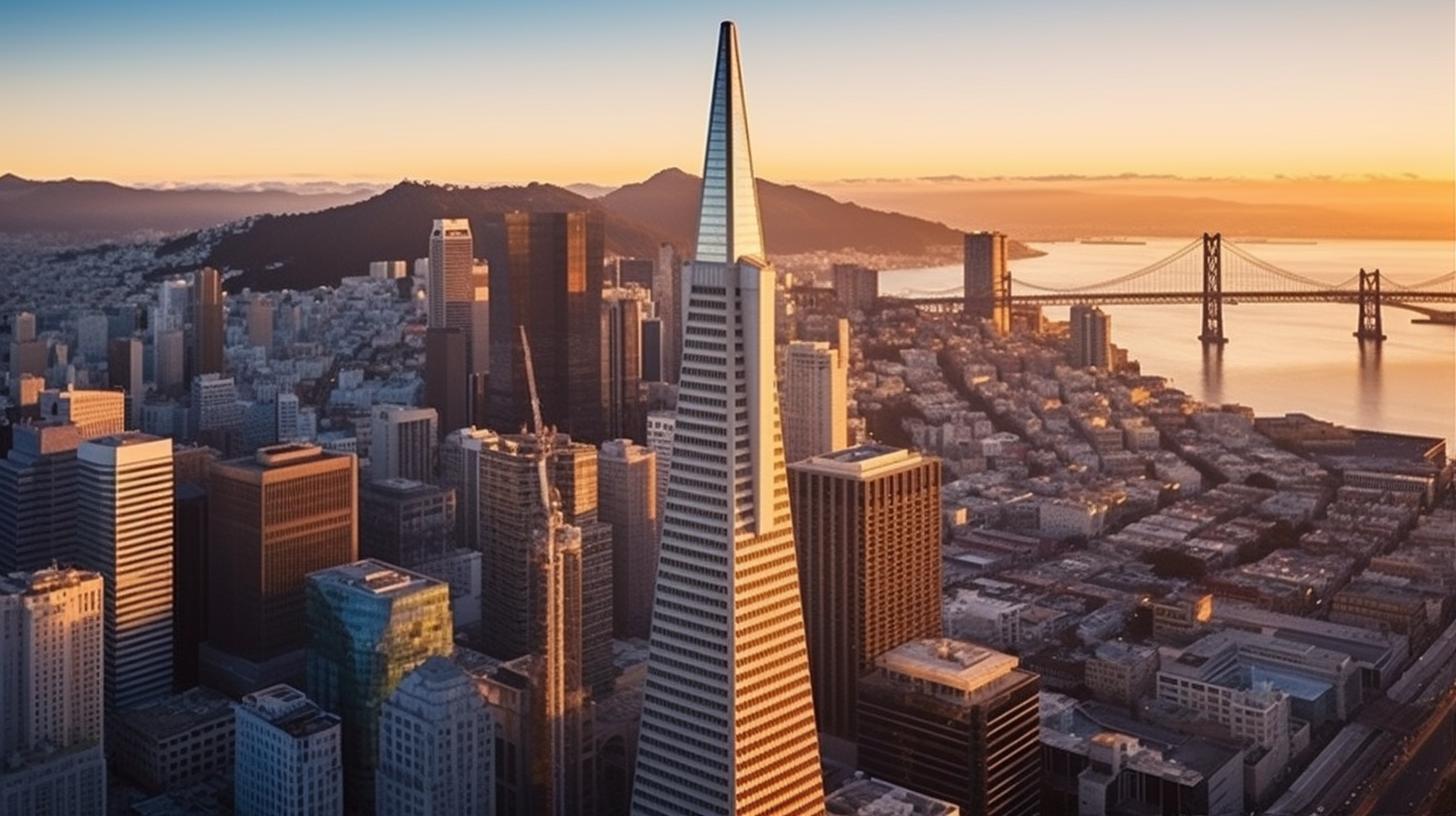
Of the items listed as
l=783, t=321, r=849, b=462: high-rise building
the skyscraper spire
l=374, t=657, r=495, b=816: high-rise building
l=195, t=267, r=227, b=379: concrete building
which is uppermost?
the skyscraper spire

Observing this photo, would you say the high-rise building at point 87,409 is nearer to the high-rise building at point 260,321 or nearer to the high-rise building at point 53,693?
the high-rise building at point 53,693

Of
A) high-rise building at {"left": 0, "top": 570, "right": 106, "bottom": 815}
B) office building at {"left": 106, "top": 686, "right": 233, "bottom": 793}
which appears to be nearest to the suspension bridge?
office building at {"left": 106, "top": 686, "right": 233, "bottom": 793}

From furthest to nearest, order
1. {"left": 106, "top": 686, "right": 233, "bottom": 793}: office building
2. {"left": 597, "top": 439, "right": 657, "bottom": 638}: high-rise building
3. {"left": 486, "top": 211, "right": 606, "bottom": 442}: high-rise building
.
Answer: {"left": 486, "top": 211, "right": 606, "bottom": 442}: high-rise building < {"left": 597, "top": 439, "right": 657, "bottom": 638}: high-rise building < {"left": 106, "top": 686, "right": 233, "bottom": 793}: office building

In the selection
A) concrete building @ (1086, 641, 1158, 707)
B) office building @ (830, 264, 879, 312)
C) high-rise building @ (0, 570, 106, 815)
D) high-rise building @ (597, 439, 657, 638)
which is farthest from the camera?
office building @ (830, 264, 879, 312)

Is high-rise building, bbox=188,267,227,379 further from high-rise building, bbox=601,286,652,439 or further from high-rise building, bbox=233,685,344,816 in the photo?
high-rise building, bbox=233,685,344,816

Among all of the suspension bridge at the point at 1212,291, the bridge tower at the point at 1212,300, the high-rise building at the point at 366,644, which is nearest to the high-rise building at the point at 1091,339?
the suspension bridge at the point at 1212,291

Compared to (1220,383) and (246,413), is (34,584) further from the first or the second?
(1220,383)
